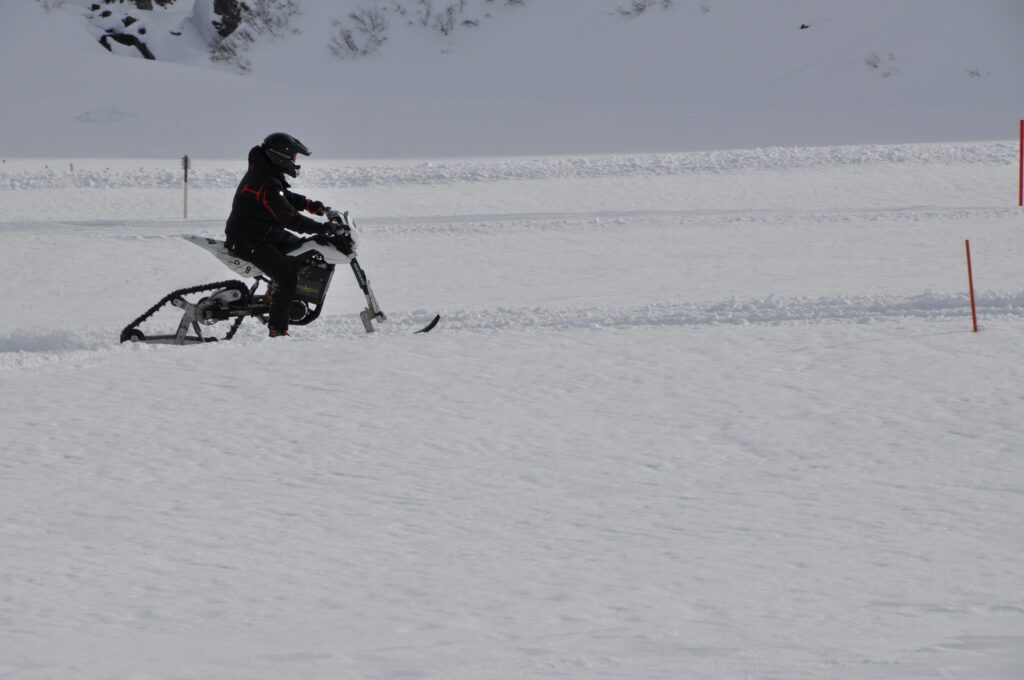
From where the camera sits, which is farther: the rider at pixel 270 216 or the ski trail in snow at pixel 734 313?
the ski trail in snow at pixel 734 313

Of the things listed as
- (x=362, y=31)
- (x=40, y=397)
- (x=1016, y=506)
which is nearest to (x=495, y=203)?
(x=40, y=397)

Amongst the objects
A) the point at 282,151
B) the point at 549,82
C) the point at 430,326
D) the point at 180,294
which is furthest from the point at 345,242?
the point at 549,82

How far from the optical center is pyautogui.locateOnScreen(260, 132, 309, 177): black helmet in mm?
8570

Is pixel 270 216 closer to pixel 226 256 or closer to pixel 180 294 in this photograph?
pixel 226 256

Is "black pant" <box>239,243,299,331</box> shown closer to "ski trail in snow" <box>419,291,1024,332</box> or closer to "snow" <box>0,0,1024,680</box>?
"snow" <box>0,0,1024,680</box>

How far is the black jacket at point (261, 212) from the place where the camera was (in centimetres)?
865

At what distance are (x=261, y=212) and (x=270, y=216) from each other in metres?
0.07

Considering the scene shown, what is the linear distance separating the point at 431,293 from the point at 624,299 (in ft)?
6.06

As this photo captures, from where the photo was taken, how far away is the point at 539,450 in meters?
6.41

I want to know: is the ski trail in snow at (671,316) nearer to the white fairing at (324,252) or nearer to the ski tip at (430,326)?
the ski tip at (430,326)

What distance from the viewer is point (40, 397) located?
24.6 ft

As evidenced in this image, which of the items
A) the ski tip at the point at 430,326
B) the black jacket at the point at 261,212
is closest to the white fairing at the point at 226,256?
the black jacket at the point at 261,212

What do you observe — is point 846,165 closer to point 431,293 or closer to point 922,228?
point 922,228

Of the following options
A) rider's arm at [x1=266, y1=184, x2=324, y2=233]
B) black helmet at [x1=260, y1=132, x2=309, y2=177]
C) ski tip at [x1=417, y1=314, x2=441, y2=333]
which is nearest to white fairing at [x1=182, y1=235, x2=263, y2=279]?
rider's arm at [x1=266, y1=184, x2=324, y2=233]
